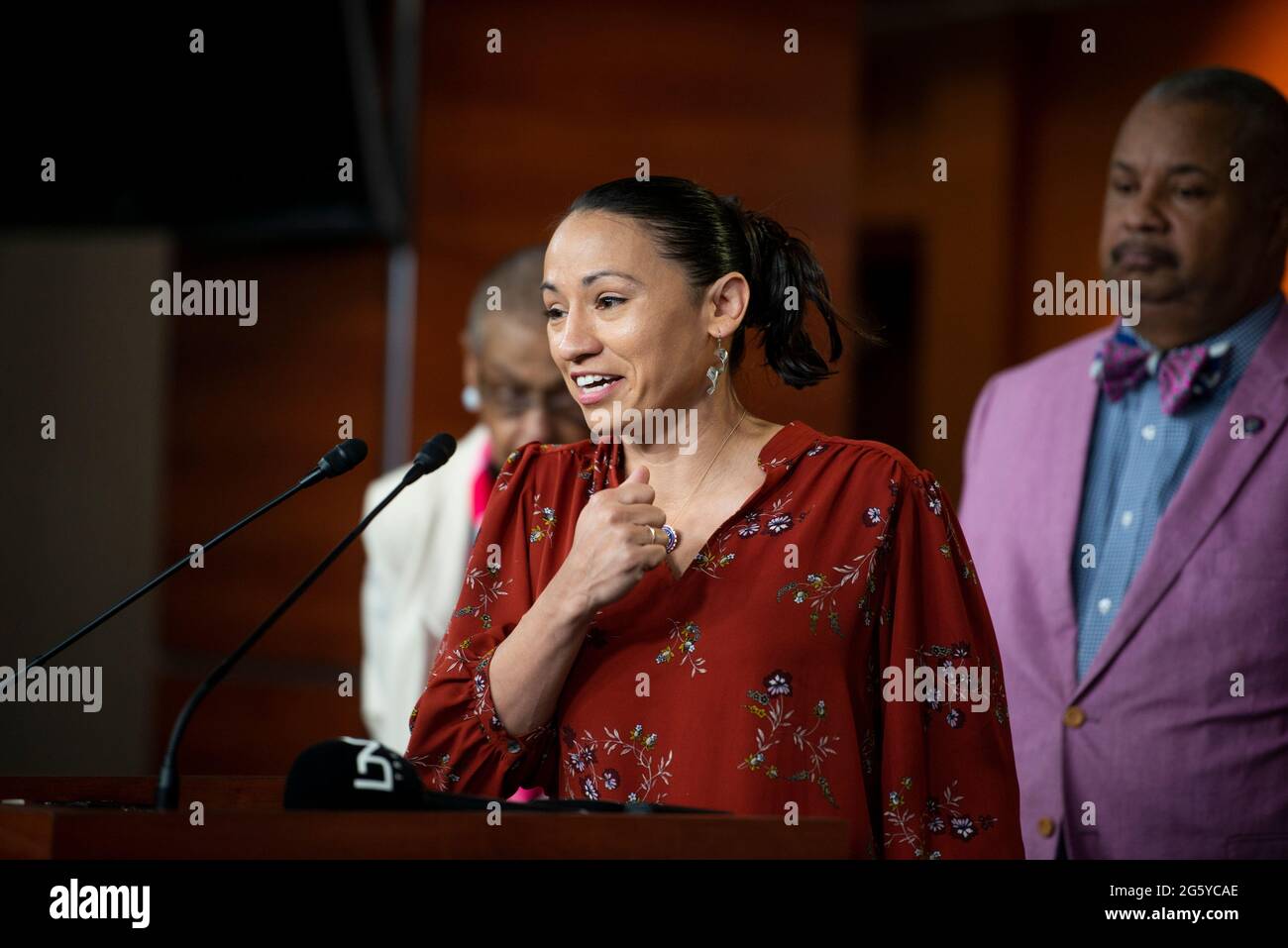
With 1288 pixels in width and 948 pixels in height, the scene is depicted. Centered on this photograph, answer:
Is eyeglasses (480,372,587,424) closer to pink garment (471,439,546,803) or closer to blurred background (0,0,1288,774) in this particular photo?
pink garment (471,439,546,803)

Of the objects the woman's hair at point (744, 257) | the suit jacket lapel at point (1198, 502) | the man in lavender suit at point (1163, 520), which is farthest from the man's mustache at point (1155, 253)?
the woman's hair at point (744, 257)

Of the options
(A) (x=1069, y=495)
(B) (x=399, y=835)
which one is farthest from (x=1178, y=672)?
(B) (x=399, y=835)

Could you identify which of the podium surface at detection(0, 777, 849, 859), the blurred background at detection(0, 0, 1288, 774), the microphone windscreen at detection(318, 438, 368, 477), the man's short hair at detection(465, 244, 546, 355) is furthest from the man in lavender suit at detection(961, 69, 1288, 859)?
the blurred background at detection(0, 0, 1288, 774)

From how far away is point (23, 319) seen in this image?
546cm

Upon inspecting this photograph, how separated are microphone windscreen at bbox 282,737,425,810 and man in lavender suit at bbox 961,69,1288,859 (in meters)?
1.35

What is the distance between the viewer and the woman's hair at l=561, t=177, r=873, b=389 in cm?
187

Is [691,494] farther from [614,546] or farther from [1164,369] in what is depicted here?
[1164,369]

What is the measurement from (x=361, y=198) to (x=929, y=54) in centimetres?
265

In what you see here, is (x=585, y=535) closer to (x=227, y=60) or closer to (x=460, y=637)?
(x=460, y=637)

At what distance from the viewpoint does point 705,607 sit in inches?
70.1

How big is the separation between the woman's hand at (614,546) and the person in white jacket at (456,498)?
4.63ft

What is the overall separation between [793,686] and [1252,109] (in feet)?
4.97

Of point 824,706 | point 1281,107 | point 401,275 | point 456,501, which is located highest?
point 401,275
